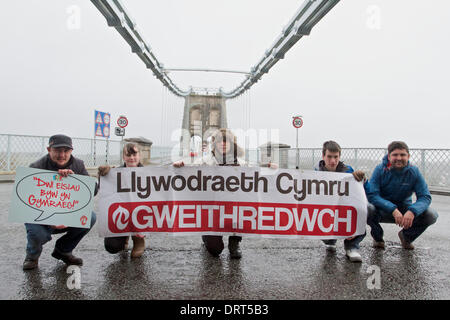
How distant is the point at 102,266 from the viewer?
284 cm

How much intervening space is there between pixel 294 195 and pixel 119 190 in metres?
1.90

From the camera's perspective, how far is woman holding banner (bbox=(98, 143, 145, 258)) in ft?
9.94

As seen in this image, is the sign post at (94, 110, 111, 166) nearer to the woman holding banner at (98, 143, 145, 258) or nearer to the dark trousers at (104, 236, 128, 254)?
the woman holding banner at (98, 143, 145, 258)

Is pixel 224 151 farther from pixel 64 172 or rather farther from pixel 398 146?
pixel 398 146

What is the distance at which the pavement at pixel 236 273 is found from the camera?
230 cm

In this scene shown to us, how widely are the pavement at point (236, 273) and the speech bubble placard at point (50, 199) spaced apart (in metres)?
0.46

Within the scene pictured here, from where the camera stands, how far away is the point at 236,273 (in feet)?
8.93

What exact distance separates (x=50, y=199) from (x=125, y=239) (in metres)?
0.86

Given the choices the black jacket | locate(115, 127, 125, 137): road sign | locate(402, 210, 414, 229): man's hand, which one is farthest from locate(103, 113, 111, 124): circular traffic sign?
locate(402, 210, 414, 229): man's hand

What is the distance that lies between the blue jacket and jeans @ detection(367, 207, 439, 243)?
9 cm

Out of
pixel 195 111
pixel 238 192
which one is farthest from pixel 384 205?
pixel 195 111

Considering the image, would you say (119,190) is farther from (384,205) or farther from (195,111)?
(195,111)

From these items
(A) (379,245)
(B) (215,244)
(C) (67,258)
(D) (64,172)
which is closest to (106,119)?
(D) (64,172)
